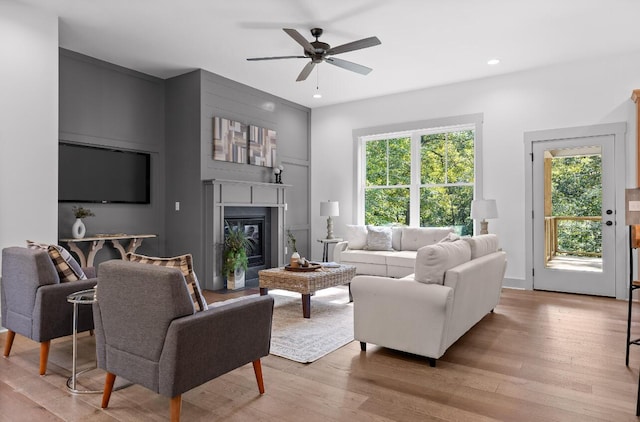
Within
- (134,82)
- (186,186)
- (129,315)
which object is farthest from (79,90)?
(129,315)

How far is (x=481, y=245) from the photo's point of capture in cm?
372

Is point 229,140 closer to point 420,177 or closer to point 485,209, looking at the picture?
point 420,177

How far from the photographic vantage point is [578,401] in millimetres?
2363

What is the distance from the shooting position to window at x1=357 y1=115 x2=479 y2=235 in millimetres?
6297

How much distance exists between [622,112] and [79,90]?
667cm

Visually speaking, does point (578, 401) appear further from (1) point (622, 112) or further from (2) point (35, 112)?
(2) point (35, 112)

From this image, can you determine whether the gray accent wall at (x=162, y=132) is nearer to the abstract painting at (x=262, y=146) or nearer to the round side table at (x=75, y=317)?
the abstract painting at (x=262, y=146)

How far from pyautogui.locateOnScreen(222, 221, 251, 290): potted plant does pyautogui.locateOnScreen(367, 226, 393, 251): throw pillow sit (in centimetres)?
191

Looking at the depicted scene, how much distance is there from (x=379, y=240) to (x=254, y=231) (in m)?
1.98

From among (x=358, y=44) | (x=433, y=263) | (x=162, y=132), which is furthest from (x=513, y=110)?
(x=162, y=132)

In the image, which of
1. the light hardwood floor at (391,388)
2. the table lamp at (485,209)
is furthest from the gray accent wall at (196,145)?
the table lamp at (485,209)

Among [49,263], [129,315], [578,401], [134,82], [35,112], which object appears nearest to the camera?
[129,315]

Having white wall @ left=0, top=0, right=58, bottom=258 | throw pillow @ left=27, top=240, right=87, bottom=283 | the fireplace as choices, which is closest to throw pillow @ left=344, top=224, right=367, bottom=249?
the fireplace

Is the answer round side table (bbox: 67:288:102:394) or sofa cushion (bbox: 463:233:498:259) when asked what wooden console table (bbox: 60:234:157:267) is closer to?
round side table (bbox: 67:288:102:394)
